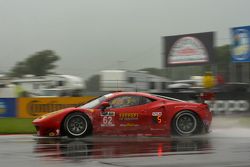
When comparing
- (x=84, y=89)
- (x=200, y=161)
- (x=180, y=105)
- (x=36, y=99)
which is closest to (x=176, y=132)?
(x=180, y=105)

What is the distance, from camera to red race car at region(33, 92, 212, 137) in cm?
1180

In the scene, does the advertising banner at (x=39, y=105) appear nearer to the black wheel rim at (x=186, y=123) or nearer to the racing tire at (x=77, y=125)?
the racing tire at (x=77, y=125)

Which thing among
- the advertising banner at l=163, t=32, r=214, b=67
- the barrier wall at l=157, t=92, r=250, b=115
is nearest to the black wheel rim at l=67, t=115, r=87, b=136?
the barrier wall at l=157, t=92, r=250, b=115

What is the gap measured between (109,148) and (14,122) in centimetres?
995

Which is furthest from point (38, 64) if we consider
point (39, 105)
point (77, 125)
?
point (77, 125)

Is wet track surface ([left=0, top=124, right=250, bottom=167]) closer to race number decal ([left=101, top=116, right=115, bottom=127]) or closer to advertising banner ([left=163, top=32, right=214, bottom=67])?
race number decal ([left=101, top=116, right=115, bottom=127])

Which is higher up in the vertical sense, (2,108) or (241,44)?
(241,44)

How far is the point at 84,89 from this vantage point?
38.2 metres

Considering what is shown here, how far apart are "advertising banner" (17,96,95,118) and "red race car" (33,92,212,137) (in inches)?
332

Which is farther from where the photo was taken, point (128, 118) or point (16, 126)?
point (16, 126)

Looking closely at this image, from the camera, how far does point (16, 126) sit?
16.9 metres

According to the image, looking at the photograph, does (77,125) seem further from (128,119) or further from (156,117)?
(156,117)

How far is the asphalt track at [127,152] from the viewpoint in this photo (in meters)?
7.39

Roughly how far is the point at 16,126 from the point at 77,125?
570 centimetres
